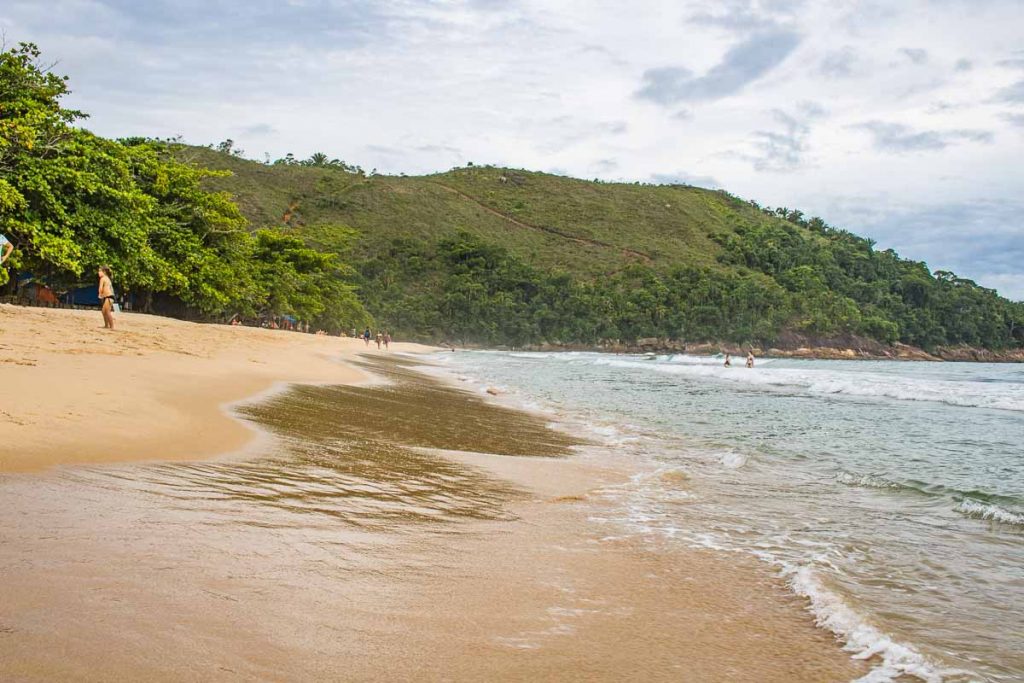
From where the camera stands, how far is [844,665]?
3000 millimetres

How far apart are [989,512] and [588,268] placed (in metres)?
106

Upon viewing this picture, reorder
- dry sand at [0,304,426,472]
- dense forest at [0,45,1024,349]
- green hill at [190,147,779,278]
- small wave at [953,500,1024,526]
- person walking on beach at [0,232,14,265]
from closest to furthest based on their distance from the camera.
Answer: dry sand at [0,304,426,472]
small wave at [953,500,1024,526]
person walking on beach at [0,232,14,265]
dense forest at [0,45,1024,349]
green hill at [190,147,779,278]

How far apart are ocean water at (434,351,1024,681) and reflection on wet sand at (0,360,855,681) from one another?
16.1 inches

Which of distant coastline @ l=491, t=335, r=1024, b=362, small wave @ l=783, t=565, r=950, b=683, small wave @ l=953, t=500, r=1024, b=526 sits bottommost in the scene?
small wave @ l=783, t=565, r=950, b=683

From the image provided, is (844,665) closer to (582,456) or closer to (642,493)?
(642,493)

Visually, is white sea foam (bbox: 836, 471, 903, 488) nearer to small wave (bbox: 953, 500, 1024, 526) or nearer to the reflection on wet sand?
small wave (bbox: 953, 500, 1024, 526)

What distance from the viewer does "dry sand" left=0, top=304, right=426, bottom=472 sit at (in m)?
5.05

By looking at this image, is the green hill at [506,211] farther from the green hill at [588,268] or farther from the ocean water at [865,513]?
the ocean water at [865,513]

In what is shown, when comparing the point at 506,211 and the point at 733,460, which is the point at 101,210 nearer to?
the point at 733,460

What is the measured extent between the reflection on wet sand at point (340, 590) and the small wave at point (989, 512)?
3.32 m

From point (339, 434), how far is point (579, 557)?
177 inches

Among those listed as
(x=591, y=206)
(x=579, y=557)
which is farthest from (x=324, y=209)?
(x=579, y=557)

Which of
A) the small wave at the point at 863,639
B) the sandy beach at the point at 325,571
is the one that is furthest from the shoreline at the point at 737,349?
the small wave at the point at 863,639

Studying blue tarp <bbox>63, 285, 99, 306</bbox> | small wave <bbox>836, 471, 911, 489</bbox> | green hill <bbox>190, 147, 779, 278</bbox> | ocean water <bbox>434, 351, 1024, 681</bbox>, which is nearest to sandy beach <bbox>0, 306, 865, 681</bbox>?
ocean water <bbox>434, 351, 1024, 681</bbox>
